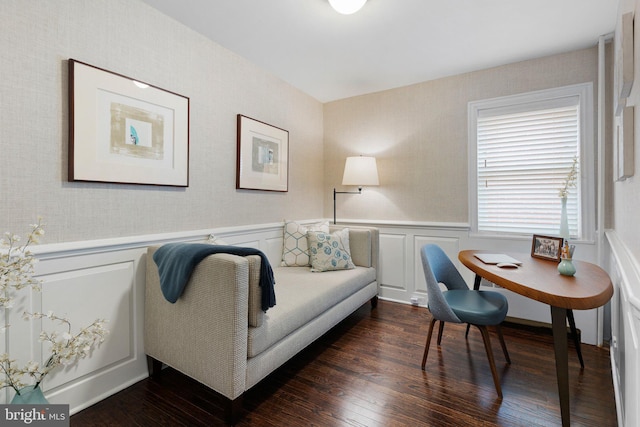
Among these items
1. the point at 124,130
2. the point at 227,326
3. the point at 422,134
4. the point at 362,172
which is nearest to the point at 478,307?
the point at 227,326

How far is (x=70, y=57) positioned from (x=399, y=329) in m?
2.92

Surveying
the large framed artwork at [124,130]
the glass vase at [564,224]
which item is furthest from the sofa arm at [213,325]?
the glass vase at [564,224]

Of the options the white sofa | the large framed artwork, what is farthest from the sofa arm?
the large framed artwork

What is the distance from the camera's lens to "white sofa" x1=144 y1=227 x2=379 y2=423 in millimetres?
1516

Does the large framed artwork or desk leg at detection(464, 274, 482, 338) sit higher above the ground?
the large framed artwork

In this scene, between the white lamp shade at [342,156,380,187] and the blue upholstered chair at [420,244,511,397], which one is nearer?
the blue upholstered chair at [420,244,511,397]

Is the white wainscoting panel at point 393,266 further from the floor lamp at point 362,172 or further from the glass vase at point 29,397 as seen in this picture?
the glass vase at point 29,397

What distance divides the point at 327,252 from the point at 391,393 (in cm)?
127

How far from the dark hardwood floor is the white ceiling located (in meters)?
2.38

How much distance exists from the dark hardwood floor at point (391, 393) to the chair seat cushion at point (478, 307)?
42 cm

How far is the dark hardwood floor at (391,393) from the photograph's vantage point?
5.24 ft

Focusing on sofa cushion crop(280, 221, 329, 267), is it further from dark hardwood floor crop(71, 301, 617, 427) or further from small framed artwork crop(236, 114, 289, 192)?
dark hardwood floor crop(71, 301, 617, 427)

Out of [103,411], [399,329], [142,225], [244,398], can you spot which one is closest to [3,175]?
[142,225]

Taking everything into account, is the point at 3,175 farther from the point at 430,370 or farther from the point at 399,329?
the point at 399,329
